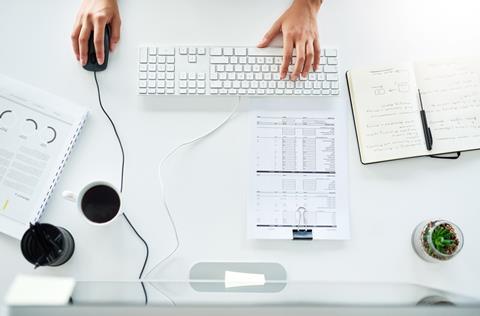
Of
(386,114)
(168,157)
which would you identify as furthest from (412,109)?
(168,157)

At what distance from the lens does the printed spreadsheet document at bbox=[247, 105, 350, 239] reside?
0.83m

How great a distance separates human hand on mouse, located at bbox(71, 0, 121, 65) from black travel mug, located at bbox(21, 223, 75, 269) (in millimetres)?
361

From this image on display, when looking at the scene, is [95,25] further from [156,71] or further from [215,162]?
[215,162]

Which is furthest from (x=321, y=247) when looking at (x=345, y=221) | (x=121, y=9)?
(x=121, y=9)

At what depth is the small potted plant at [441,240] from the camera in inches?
30.6

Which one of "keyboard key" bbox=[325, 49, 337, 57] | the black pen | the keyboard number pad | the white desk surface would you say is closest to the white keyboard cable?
the white desk surface

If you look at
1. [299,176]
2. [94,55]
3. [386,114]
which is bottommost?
[299,176]

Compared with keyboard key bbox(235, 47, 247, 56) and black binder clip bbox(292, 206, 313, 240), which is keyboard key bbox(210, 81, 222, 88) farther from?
black binder clip bbox(292, 206, 313, 240)

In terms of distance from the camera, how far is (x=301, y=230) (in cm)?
83

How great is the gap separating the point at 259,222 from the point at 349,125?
29 centimetres

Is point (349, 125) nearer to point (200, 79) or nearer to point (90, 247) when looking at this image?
point (200, 79)

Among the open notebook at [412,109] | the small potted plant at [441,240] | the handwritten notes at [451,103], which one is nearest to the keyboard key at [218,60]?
the open notebook at [412,109]

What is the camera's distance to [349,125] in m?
0.86

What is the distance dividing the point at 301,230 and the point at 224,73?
38 centimetres
